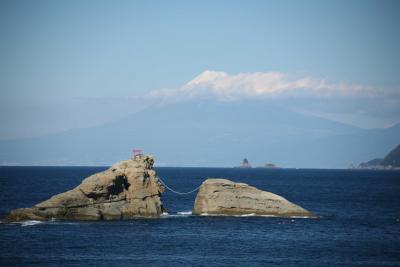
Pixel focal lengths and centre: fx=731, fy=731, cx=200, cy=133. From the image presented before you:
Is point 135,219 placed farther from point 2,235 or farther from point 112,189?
point 2,235

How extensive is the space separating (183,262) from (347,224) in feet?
104

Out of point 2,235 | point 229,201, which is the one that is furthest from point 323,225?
point 2,235

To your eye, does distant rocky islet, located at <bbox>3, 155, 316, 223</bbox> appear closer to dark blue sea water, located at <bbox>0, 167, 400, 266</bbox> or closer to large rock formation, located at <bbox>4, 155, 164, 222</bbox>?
large rock formation, located at <bbox>4, 155, 164, 222</bbox>

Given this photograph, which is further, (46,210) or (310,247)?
(46,210)

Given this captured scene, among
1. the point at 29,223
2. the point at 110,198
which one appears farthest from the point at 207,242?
the point at 29,223

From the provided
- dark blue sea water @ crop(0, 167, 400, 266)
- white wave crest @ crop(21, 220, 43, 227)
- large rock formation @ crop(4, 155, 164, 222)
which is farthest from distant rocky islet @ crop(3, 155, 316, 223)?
dark blue sea water @ crop(0, 167, 400, 266)

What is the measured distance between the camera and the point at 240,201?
287 feet

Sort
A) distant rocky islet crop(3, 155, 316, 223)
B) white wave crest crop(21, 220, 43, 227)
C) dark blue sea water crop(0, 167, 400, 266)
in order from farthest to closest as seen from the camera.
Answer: distant rocky islet crop(3, 155, 316, 223)
white wave crest crop(21, 220, 43, 227)
dark blue sea water crop(0, 167, 400, 266)

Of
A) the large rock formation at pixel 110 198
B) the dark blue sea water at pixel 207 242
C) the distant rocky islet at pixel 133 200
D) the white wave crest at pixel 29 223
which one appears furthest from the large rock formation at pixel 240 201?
the white wave crest at pixel 29 223

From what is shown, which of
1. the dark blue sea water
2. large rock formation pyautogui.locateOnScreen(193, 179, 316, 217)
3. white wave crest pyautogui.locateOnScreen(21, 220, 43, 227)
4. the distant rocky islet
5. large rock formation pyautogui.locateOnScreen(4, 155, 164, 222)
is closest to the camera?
the dark blue sea water

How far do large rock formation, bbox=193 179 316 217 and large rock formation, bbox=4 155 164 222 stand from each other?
601cm

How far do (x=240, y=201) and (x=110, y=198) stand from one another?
15.9m

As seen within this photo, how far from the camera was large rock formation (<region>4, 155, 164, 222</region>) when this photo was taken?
7831 centimetres

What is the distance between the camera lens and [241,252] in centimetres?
6122
